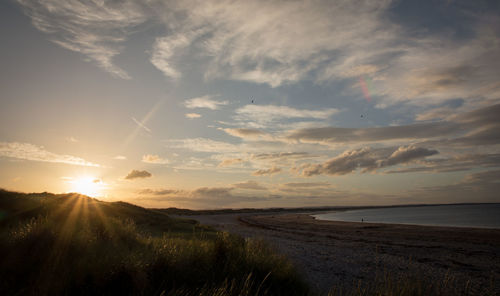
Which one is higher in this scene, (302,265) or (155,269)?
(155,269)

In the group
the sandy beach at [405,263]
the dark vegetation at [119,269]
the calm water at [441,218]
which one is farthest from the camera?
the calm water at [441,218]

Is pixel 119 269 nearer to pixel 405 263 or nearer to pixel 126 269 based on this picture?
pixel 126 269

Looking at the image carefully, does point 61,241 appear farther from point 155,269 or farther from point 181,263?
point 181,263

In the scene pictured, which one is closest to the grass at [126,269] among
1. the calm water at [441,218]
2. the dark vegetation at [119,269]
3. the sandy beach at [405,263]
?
the dark vegetation at [119,269]

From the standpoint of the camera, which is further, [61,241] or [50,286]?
[61,241]

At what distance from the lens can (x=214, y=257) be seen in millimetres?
8859

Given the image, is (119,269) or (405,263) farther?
(405,263)

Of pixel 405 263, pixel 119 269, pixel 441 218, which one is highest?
pixel 119 269

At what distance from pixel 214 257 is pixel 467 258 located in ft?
55.6

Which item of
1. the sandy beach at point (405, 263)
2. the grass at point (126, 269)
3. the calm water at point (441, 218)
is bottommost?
the calm water at point (441, 218)

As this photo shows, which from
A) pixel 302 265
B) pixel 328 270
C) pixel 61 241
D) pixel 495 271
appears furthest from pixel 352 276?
pixel 61 241

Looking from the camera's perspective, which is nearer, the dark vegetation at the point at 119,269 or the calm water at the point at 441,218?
the dark vegetation at the point at 119,269

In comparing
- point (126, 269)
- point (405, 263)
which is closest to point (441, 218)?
point (405, 263)

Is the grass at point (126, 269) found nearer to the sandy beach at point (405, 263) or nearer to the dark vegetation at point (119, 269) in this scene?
the dark vegetation at point (119, 269)
